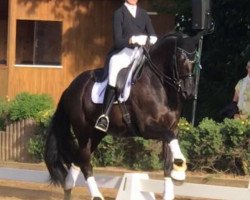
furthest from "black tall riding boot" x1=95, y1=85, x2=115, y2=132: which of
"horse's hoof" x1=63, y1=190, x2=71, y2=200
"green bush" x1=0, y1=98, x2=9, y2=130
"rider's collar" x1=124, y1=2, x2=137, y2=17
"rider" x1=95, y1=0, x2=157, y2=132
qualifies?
"green bush" x1=0, y1=98, x2=9, y2=130

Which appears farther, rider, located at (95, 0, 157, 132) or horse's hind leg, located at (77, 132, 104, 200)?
horse's hind leg, located at (77, 132, 104, 200)

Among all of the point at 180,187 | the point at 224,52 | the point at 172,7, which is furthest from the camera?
the point at 224,52

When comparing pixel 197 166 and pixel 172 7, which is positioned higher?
pixel 172 7

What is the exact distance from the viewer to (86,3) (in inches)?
770

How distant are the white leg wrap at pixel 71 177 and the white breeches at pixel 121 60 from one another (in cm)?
167

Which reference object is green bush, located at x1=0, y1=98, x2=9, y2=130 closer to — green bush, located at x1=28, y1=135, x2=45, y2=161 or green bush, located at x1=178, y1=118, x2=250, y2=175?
green bush, located at x1=28, y1=135, x2=45, y2=161

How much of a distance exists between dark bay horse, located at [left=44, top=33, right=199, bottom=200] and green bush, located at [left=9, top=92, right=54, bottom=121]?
4.19 metres

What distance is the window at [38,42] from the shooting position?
19.9 m

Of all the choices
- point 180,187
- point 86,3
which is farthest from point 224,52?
point 180,187

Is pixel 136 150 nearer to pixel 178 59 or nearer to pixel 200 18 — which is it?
pixel 200 18

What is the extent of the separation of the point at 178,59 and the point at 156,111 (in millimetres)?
693

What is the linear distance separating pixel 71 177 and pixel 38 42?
1042cm

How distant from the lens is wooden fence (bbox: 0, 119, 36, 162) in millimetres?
14279

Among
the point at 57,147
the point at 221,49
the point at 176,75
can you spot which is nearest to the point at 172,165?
the point at 176,75
